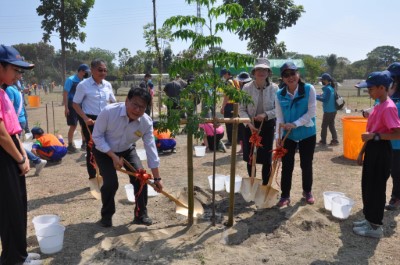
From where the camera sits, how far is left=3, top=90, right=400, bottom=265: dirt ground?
11.0ft

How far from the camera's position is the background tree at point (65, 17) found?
19438 mm

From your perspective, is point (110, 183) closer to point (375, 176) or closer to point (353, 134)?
point (375, 176)

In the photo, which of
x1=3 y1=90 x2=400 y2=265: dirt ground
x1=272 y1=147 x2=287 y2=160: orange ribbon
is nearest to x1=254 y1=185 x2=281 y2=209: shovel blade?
x1=3 y1=90 x2=400 y2=265: dirt ground

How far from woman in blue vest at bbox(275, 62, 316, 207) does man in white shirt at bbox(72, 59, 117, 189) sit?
102 inches

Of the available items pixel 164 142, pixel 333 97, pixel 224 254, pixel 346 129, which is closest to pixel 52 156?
pixel 164 142

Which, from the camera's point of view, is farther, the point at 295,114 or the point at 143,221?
the point at 295,114

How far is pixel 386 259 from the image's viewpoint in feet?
10.9

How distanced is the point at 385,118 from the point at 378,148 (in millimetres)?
317

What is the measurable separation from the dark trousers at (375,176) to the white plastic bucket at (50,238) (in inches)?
125

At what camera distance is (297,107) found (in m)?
4.33

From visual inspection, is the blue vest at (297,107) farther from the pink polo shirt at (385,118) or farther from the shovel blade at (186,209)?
the shovel blade at (186,209)

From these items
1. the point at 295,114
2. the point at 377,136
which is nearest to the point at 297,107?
the point at 295,114

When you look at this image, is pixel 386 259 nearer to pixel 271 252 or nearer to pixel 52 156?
pixel 271 252

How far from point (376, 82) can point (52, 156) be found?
19.8 ft
